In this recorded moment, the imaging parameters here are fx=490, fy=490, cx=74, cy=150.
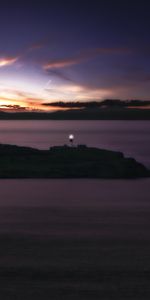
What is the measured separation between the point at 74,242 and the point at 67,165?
28.0 feet

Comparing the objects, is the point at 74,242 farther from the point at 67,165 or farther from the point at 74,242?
the point at 67,165

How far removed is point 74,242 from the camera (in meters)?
8.54

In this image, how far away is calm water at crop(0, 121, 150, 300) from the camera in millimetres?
6031

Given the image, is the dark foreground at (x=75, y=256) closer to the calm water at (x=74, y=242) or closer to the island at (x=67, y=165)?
the calm water at (x=74, y=242)

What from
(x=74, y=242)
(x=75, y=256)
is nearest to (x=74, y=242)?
(x=74, y=242)

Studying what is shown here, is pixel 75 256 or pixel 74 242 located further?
pixel 74 242

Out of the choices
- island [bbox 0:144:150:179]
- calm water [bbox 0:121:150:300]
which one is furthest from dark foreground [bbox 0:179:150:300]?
island [bbox 0:144:150:179]

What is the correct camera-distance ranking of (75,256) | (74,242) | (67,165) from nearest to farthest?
(75,256)
(74,242)
(67,165)

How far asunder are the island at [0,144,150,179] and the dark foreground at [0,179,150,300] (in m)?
1.27

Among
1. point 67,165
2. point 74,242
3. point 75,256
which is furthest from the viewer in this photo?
point 67,165

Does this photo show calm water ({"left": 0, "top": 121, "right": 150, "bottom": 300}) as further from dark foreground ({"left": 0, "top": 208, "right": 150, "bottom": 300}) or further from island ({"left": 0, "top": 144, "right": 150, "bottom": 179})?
island ({"left": 0, "top": 144, "right": 150, "bottom": 179})

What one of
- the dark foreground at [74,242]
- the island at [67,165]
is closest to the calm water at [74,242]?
the dark foreground at [74,242]

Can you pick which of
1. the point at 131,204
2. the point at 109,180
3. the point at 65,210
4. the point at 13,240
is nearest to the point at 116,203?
the point at 131,204

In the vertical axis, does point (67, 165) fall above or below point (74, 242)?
above
